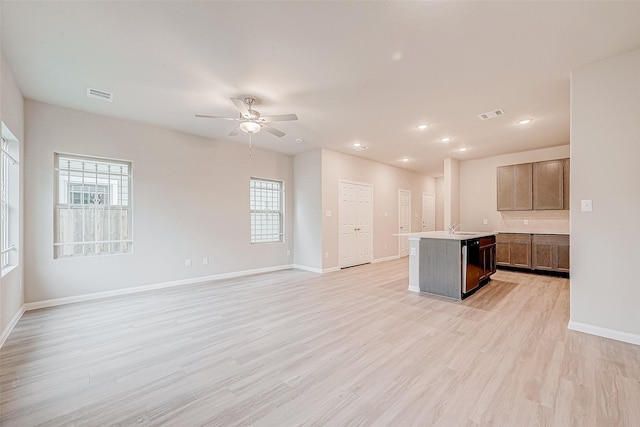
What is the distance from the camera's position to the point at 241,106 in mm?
3213

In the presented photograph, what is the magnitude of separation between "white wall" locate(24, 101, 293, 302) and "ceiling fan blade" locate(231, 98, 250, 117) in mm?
2218

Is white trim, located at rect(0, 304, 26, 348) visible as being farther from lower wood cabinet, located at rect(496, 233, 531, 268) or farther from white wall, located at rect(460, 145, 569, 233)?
white wall, located at rect(460, 145, 569, 233)

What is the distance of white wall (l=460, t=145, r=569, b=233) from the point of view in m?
5.87

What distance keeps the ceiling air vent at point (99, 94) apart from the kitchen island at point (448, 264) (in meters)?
4.77

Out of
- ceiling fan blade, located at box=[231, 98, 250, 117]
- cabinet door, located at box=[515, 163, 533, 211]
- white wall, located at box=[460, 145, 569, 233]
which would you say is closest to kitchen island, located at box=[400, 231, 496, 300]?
cabinet door, located at box=[515, 163, 533, 211]

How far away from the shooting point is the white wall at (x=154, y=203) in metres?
3.75

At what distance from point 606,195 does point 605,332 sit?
1.39 m

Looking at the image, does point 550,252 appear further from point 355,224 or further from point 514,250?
point 355,224

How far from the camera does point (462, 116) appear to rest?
13.5ft

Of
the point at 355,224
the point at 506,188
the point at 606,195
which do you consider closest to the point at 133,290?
the point at 355,224

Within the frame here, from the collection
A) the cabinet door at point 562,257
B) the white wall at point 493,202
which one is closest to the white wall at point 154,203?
the white wall at point 493,202

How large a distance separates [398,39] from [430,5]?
1.27ft

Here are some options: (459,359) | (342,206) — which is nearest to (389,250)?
(342,206)

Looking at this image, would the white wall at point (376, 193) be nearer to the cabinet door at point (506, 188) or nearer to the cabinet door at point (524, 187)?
the cabinet door at point (506, 188)
